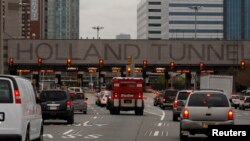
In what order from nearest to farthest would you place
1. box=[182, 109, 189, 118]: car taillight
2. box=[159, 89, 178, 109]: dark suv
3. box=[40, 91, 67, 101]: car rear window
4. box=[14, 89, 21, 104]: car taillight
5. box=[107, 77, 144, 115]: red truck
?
box=[14, 89, 21, 104]: car taillight → box=[182, 109, 189, 118]: car taillight → box=[40, 91, 67, 101]: car rear window → box=[107, 77, 144, 115]: red truck → box=[159, 89, 178, 109]: dark suv

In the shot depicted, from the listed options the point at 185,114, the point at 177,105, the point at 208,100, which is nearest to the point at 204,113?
the point at 208,100

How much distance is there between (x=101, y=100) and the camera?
69938mm

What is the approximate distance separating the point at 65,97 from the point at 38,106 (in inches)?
603

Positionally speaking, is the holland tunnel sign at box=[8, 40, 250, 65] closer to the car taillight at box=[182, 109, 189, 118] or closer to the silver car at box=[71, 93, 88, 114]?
the silver car at box=[71, 93, 88, 114]

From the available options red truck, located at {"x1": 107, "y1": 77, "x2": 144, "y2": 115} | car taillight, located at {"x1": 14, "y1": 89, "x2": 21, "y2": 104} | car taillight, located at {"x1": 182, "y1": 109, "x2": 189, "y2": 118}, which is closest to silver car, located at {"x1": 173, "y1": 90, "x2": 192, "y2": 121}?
red truck, located at {"x1": 107, "y1": 77, "x2": 144, "y2": 115}

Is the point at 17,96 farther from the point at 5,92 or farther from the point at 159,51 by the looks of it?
the point at 159,51

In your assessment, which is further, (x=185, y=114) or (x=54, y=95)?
(x=54, y=95)

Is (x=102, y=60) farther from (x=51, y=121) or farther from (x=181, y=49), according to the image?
(x=51, y=121)

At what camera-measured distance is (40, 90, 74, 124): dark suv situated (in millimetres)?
33688

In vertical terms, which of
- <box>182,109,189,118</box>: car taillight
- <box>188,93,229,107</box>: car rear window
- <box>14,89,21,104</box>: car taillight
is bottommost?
<box>182,109,189,118</box>: car taillight

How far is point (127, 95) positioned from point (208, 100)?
Result: 2492 cm

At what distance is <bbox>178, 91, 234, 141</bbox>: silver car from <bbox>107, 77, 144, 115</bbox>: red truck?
2442cm

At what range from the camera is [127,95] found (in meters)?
47.2

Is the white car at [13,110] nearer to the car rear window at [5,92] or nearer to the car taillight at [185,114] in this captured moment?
the car rear window at [5,92]
